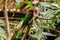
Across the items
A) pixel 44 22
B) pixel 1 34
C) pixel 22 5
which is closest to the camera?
pixel 1 34

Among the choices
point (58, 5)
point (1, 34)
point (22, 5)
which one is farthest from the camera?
point (58, 5)

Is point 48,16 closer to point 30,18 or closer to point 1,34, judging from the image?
point 30,18

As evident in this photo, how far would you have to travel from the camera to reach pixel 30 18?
76 centimetres

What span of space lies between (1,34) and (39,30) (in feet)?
0.85

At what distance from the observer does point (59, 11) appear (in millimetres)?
881

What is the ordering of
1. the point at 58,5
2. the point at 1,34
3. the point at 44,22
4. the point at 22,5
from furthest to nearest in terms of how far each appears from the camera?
the point at 44,22, the point at 58,5, the point at 22,5, the point at 1,34

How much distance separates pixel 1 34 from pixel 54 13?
1.04ft

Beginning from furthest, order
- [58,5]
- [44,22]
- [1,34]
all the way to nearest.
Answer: [44,22]
[58,5]
[1,34]

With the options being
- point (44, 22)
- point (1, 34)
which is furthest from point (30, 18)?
point (44, 22)

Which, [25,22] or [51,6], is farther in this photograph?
[51,6]

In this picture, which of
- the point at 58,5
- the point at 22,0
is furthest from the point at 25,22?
the point at 58,5

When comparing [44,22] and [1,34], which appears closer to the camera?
[1,34]

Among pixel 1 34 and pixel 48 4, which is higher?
pixel 48 4

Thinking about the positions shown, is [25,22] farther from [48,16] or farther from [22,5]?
[48,16]
